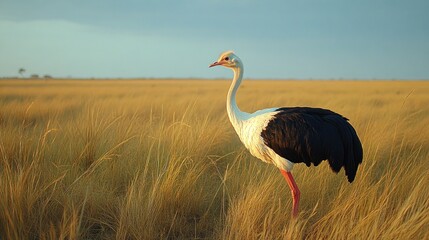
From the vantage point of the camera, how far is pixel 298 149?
10.6 ft

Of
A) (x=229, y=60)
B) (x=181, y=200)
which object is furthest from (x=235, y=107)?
(x=181, y=200)

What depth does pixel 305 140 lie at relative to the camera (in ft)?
10.5

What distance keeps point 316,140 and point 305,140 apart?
0.32ft

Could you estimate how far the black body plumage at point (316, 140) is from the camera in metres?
3.18

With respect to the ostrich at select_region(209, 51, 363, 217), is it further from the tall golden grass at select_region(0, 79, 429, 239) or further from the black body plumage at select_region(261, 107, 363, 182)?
the tall golden grass at select_region(0, 79, 429, 239)

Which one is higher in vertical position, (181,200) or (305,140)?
(305,140)

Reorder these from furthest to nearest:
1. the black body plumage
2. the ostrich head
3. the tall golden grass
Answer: the ostrich head < the black body plumage < the tall golden grass

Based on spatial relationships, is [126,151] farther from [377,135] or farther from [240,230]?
[377,135]

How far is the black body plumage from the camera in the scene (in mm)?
3182

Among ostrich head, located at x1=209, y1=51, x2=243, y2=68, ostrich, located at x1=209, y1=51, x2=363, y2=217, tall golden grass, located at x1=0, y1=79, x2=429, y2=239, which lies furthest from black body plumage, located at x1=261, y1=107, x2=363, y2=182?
ostrich head, located at x1=209, y1=51, x2=243, y2=68

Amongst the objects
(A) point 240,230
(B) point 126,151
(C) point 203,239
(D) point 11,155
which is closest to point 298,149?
(A) point 240,230

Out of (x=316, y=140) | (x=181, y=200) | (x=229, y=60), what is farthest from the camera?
(x=229, y=60)

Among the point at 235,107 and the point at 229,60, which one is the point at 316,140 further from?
the point at 229,60

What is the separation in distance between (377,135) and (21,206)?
482 cm
